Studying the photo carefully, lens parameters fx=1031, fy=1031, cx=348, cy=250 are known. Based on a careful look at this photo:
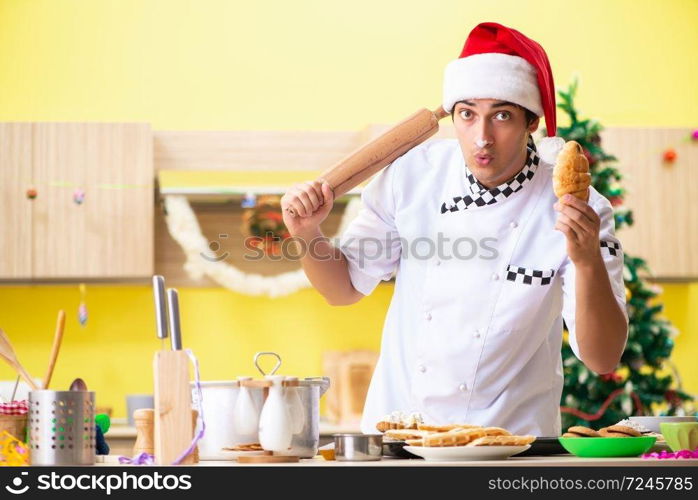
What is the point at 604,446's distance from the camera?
155 centimetres

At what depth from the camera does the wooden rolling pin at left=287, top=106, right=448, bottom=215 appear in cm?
203

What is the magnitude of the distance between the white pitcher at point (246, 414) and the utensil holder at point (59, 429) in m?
0.24

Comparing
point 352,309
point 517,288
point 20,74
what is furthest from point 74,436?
point 20,74

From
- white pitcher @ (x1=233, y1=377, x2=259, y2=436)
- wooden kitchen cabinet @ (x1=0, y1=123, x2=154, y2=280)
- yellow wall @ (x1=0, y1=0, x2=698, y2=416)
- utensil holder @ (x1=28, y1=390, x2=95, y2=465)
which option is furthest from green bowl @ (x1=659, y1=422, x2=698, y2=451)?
yellow wall @ (x1=0, y1=0, x2=698, y2=416)

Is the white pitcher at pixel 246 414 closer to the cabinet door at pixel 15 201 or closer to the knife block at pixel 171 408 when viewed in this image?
the knife block at pixel 171 408

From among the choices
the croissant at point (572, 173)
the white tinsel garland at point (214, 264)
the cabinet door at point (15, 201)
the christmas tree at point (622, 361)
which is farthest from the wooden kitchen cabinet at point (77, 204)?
the croissant at point (572, 173)

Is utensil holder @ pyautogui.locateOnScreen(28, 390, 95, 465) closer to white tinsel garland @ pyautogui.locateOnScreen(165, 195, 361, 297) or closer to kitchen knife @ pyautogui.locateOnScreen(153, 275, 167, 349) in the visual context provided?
kitchen knife @ pyautogui.locateOnScreen(153, 275, 167, 349)

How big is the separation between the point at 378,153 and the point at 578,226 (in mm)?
540

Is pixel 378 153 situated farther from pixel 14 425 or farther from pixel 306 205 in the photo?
pixel 14 425

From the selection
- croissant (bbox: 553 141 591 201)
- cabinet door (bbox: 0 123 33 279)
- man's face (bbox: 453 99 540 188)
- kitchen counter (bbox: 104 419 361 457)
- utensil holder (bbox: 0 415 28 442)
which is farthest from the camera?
cabinet door (bbox: 0 123 33 279)

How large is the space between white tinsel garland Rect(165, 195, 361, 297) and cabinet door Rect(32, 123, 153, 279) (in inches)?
4.6

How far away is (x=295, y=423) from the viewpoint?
155cm

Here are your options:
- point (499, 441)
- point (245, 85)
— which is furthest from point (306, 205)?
point (245, 85)

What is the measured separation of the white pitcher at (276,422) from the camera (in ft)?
4.99
